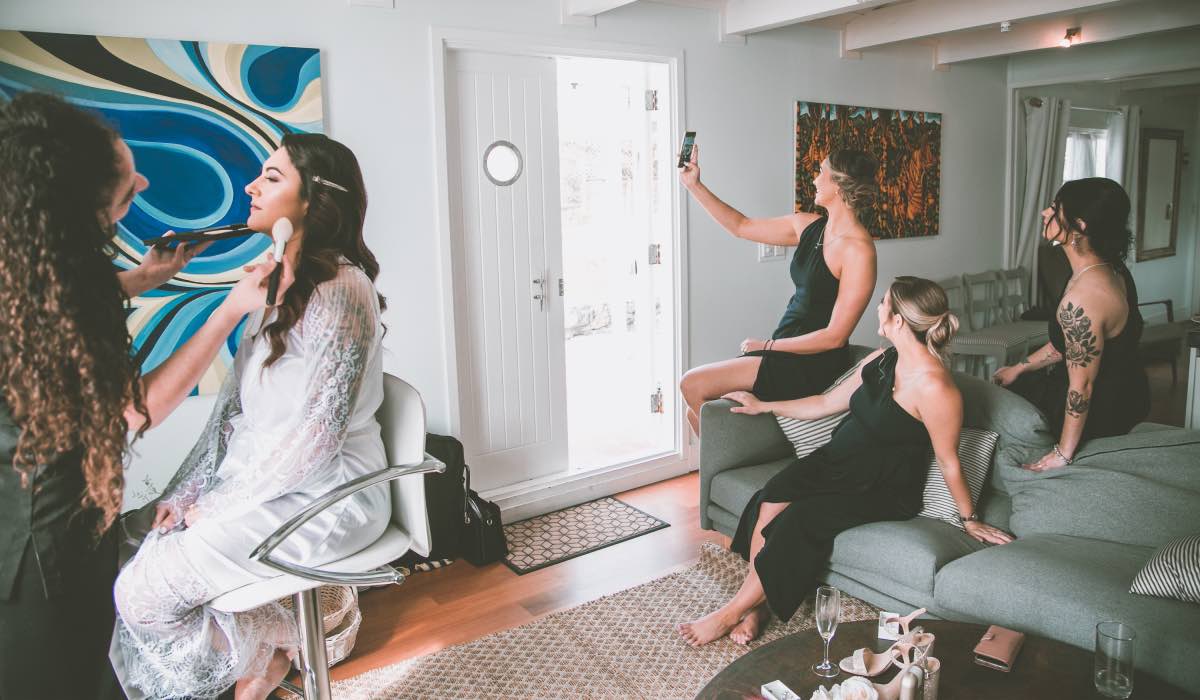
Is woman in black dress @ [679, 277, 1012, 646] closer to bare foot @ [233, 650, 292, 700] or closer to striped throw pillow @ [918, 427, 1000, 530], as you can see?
striped throw pillow @ [918, 427, 1000, 530]

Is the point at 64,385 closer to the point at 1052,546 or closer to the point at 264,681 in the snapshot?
the point at 264,681

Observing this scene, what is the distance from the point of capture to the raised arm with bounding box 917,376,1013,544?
2729mm

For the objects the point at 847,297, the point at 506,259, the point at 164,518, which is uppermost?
the point at 506,259

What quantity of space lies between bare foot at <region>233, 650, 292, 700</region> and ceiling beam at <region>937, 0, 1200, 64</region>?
4.92 m

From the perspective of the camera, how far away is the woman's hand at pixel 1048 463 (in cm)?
282

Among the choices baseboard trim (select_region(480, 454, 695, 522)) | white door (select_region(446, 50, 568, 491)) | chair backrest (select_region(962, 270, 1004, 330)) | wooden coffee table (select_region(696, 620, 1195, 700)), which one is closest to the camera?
wooden coffee table (select_region(696, 620, 1195, 700))

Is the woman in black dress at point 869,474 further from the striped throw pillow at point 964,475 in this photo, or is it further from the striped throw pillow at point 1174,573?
the striped throw pillow at point 1174,573

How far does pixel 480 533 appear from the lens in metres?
3.55

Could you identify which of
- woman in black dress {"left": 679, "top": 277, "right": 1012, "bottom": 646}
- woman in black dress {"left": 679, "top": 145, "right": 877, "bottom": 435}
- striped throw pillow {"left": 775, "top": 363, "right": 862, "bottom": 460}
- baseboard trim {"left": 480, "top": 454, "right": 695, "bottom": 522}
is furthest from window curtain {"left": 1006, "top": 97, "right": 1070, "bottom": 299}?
woman in black dress {"left": 679, "top": 277, "right": 1012, "bottom": 646}

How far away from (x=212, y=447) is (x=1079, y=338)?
2.68m

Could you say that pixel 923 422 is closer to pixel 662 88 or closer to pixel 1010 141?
pixel 662 88

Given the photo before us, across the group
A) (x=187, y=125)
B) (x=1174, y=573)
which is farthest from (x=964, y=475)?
(x=187, y=125)

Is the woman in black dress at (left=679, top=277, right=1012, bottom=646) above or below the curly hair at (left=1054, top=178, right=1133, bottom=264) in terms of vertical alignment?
below

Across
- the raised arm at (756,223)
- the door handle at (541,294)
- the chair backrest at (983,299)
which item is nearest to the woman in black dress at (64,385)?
the raised arm at (756,223)
